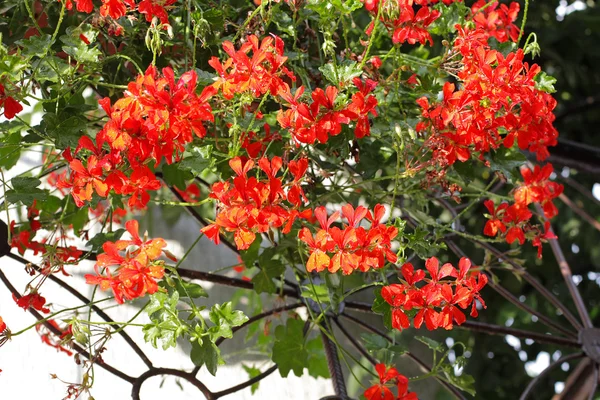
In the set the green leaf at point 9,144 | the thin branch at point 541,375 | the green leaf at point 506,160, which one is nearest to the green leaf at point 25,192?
the green leaf at point 9,144

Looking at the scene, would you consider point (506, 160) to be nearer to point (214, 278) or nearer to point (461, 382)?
point (461, 382)

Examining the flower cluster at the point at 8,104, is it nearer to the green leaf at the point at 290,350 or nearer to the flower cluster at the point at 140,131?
the flower cluster at the point at 140,131

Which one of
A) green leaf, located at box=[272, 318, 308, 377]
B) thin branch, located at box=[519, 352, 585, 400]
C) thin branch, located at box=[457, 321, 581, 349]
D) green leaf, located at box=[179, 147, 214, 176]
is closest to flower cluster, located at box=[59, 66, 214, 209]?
green leaf, located at box=[179, 147, 214, 176]

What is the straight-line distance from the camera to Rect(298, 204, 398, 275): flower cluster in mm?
692

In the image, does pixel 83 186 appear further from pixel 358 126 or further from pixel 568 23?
pixel 568 23

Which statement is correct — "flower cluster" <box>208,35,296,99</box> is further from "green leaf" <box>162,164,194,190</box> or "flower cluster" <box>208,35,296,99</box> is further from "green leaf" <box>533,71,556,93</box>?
"green leaf" <box>533,71,556,93</box>

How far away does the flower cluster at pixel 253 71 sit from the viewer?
0.68 meters

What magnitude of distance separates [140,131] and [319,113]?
154mm

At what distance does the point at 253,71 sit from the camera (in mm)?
678

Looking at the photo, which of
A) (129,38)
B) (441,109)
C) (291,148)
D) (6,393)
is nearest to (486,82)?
(441,109)

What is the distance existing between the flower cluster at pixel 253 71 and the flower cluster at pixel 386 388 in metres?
0.31

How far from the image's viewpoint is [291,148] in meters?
0.75

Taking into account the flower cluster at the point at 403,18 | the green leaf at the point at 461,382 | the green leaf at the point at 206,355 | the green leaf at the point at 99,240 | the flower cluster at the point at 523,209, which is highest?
the green leaf at the point at 99,240

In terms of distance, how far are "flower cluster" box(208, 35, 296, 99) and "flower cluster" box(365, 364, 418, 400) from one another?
1.01ft
